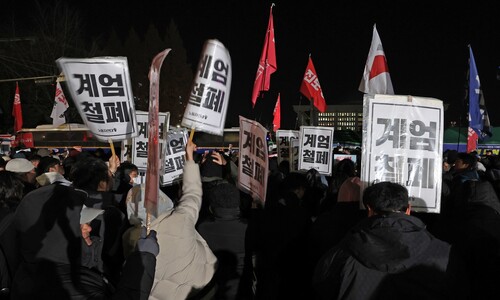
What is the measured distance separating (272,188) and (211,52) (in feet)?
12.0

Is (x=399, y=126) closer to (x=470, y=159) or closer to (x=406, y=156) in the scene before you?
(x=406, y=156)

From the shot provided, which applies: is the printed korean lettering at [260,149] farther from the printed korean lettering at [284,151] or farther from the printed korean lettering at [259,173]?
the printed korean lettering at [284,151]

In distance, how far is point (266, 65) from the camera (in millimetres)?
9688

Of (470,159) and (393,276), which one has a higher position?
(470,159)

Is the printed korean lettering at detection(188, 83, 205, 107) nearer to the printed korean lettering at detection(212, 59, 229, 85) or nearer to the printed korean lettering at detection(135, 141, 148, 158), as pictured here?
the printed korean lettering at detection(212, 59, 229, 85)

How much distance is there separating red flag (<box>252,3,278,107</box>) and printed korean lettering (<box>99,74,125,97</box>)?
5.23 metres

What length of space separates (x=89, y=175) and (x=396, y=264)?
290cm

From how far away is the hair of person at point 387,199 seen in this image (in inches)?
109

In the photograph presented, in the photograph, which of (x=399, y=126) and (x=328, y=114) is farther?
(x=328, y=114)

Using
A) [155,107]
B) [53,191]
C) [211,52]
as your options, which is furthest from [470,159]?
[53,191]

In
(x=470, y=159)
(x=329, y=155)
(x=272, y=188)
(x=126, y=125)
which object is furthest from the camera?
(x=329, y=155)

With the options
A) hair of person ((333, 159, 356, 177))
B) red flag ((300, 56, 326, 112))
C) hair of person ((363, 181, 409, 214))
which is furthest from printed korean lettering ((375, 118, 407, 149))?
red flag ((300, 56, 326, 112))

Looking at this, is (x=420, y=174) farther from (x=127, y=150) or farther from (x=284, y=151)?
(x=284, y=151)

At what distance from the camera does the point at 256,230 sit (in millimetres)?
4109
